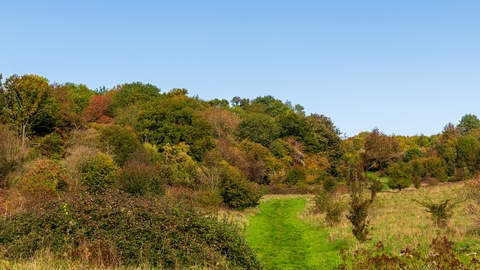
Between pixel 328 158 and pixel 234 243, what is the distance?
6209 cm

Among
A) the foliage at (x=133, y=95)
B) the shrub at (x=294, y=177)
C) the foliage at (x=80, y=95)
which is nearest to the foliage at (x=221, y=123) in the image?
the foliage at (x=133, y=95)

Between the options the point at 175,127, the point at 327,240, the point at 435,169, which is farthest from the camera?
the point at 435,169

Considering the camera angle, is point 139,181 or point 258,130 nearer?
point 139,181

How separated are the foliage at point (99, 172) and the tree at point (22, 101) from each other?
1285 cm

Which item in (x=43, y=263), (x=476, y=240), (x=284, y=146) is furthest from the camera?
(x=284, y=146)

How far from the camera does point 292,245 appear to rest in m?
16.0

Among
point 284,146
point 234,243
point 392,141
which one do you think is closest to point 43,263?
point 234,243

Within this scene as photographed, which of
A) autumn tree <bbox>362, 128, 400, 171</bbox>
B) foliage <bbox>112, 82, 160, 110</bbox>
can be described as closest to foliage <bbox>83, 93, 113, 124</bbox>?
foliage <bbox>112, 82, 160, 110</bbox>

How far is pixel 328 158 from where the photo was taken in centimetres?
7062

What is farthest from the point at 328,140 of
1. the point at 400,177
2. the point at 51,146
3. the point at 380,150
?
the point at 51,146

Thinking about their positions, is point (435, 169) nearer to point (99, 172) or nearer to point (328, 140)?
point (328, 140)

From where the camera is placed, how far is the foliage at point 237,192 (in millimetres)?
27625

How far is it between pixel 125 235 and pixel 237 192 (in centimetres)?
1788

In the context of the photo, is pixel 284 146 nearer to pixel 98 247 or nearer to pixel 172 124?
pixel 172 124
